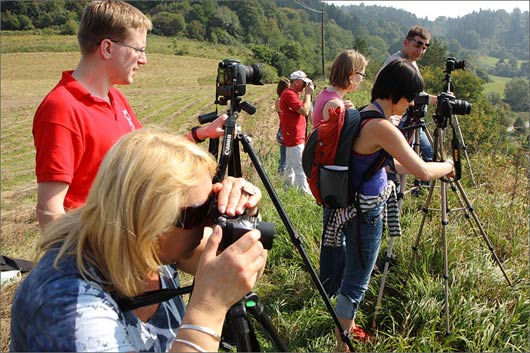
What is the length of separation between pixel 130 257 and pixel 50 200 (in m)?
0.85

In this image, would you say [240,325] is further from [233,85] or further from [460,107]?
[460,107]

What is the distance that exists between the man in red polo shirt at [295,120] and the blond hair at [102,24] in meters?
3.21

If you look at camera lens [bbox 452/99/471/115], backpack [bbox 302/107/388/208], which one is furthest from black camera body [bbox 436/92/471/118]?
backpack [bbox 302/107/388/208]

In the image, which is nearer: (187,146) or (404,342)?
(187,146)

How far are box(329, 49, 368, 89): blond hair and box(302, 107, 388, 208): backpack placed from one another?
1215 millimetres

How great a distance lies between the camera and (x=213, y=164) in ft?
3.83

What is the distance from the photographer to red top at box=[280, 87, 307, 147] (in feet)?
16.3

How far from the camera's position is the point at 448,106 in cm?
222

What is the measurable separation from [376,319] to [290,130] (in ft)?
9.41

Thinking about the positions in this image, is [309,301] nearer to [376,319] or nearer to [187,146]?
[376,319]

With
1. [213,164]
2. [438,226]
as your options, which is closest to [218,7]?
[438,226]

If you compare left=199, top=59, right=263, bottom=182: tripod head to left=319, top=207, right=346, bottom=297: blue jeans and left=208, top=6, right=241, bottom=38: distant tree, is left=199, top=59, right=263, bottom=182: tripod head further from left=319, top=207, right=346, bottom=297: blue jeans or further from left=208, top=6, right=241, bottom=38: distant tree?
left=208, top=6, right=241, bottom=38: distant tree

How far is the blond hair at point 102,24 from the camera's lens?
1.85 metres

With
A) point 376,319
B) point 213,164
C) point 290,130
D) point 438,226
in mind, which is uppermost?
point 213,164
